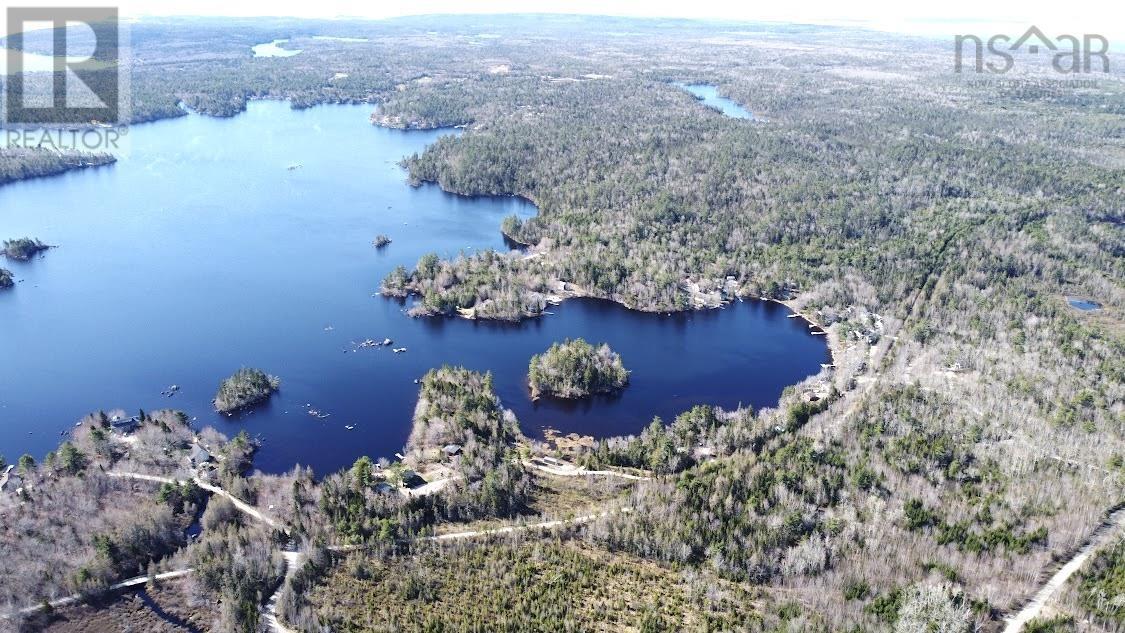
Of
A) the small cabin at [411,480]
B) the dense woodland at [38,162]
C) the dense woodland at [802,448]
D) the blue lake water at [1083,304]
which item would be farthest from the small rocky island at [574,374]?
the dense woodland at [38,162]

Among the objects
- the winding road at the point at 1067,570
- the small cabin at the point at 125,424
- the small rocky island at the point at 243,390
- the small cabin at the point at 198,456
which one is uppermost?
the small rocky island at the point at 243,390

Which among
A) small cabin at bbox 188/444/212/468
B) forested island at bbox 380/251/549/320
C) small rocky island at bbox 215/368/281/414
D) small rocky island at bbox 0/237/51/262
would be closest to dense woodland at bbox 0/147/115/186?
small rocky island at bbox 0/237/51/262

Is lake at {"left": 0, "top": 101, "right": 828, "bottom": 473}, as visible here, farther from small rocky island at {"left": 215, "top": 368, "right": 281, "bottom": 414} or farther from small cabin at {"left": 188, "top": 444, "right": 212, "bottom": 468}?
small cabin at {"left": 188, "top": 444, "right": 212, "bottom": 468}

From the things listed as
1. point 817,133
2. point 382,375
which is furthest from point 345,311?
Answer: point 817,133

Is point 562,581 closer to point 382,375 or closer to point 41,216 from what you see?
point 382,375

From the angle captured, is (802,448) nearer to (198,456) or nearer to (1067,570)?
(1067,570)

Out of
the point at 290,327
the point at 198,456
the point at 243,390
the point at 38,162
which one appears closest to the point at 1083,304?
the point at 290,327

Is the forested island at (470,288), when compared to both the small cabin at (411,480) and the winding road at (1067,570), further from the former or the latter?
the winding road at (1067,570)
